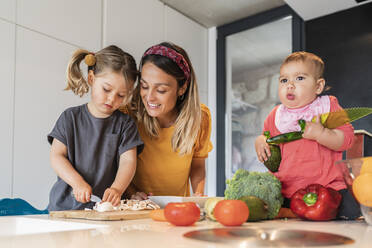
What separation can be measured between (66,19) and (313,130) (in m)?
2.20

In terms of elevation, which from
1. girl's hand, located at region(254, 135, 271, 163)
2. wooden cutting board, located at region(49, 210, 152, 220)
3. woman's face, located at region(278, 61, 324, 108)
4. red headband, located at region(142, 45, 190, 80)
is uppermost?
red headband, located at region(142, 45, 190, 80)

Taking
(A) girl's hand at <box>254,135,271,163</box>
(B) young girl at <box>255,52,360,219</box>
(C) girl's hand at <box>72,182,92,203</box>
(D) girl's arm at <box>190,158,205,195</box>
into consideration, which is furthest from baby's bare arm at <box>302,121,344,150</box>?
(D) girl's arm at <box>190,158,205,195</box>

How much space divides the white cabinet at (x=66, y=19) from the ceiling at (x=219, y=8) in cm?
91

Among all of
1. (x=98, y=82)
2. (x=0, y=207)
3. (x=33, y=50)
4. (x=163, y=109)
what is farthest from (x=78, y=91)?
(x=33, y=50)

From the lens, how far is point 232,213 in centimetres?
74

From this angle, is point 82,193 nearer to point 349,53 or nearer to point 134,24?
point 134,24

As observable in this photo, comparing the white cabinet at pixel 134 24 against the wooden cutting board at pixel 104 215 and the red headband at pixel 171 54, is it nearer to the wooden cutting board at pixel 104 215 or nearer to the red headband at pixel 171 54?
the red headband at pixel 171 54

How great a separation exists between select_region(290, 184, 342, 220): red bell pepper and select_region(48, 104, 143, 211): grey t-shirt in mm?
708

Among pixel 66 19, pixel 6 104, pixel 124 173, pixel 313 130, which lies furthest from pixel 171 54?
pixel 66 19

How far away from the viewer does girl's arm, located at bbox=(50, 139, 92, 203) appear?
122 centimetres

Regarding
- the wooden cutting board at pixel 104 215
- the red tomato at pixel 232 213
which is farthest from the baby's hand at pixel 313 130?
the wooden cutting board at pixel 104 215

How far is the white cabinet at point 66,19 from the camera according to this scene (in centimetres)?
245

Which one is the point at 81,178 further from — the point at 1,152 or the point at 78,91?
the point at 1,152

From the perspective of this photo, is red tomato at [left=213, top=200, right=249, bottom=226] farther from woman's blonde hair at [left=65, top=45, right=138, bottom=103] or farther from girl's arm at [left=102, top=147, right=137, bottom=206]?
woman's blonde hair at [left=65, top=45, right=138, bottom=103]
